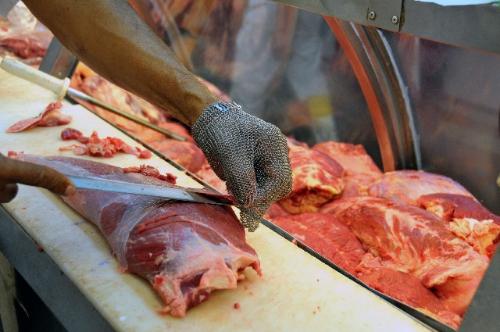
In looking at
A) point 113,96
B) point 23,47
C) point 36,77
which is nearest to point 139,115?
point 113,96

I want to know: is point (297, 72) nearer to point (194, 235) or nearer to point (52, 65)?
point (52, 65)

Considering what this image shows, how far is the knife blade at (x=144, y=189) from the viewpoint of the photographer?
1855mm

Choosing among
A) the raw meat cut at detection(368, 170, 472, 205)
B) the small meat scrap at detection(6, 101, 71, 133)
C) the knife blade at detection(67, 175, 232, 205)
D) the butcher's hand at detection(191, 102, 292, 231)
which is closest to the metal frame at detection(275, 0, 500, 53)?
the butcher's hand at detection(191, 102, 292, 231)

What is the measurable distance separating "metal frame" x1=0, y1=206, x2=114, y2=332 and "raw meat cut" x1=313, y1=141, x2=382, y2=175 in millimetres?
1841

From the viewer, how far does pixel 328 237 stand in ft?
7.98

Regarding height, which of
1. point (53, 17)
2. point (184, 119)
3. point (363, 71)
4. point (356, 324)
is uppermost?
point (363, 71)

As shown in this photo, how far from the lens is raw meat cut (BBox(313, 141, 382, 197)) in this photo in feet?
9.81

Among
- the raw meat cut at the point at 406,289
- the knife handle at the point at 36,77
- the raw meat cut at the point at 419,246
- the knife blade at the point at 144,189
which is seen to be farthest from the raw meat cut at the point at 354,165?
the knife handle at the point at 36,77

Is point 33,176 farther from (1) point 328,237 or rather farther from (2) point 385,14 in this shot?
(1) point 328,237

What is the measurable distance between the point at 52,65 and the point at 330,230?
7.75ft

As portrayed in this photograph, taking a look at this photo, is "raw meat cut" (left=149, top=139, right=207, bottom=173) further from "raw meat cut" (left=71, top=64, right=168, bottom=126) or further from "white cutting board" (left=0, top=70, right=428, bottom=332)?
"white cutting board" (left=0, top=70, right=428, bottom=332)

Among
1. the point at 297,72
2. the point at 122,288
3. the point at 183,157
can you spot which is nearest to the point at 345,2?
the point at 122,288

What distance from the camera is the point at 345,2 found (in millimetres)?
1769

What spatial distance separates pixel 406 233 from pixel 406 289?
33 cm
